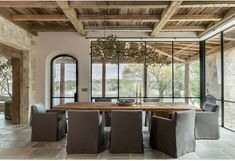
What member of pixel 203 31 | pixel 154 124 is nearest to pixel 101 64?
pixel 203 31

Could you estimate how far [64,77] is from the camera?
8.95m

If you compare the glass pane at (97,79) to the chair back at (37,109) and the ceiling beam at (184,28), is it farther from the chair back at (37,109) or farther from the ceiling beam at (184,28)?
the chair back at (37,109)

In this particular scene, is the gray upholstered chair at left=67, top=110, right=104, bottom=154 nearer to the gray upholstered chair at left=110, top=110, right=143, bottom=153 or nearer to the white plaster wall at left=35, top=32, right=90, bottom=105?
the gray upholstered chair at left=110, top=110, right=143, bottom=153

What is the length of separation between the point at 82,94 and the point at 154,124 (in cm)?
418

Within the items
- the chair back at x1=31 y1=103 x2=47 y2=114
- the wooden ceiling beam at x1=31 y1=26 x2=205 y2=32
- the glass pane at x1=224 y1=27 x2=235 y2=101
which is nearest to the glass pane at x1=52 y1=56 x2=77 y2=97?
the wooden ceiling beam at x1=31 y1=26 x2=205 y2=32

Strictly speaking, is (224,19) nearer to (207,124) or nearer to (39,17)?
(207,124)

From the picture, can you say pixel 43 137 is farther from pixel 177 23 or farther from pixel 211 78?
pixel 211 78

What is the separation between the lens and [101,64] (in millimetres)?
8781

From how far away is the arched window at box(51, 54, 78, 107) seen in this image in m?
8.90

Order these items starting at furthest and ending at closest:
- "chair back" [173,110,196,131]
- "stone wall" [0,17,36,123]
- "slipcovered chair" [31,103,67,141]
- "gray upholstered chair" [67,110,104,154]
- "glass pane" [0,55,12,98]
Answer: "glass pane" [0,55,12,98] → "stone wall" [0,17,36,123] → "slipcovered chair" [31,103,67,141] → "gray upholstered chair" [67,110,104,154] → "chair back" [173,110,196,131]

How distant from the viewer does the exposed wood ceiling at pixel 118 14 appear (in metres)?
5.16

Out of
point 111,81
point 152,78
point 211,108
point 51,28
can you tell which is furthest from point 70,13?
point 152,78

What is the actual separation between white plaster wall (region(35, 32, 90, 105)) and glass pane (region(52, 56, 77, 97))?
20.5 inches

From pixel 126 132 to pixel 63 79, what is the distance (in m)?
5.08
